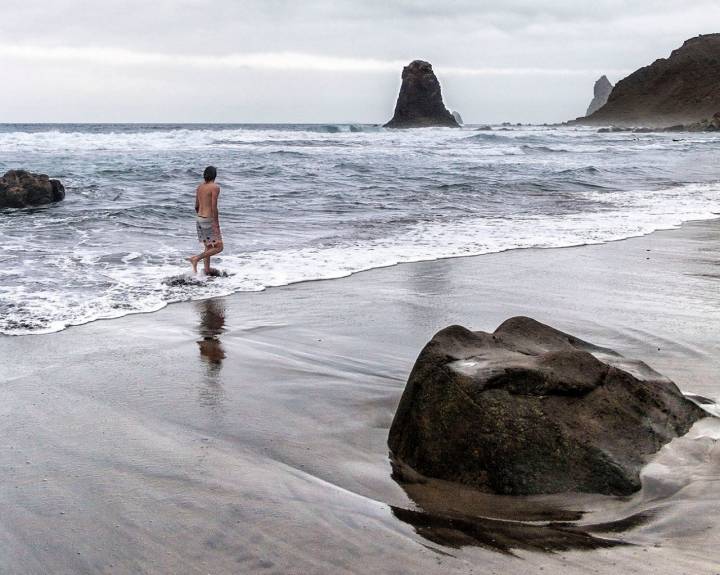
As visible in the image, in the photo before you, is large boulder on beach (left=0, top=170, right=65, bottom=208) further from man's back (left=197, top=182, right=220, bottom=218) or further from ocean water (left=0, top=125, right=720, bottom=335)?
man's back (left=197, top=182, right=220, bottom=218)

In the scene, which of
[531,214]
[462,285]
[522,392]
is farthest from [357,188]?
[522,392]

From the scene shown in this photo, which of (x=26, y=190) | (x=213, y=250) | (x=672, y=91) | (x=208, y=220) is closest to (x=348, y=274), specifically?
(x=213, y=250)

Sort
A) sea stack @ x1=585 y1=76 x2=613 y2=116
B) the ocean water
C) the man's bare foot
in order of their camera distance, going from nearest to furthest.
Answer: the ocean water
the man's bare foot
sea stack @ x1=585 y1=76 x2=613 y2=116

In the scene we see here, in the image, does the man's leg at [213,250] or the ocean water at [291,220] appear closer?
the ocean water at [291,220]

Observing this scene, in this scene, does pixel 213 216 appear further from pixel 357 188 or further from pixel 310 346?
pixel 357 188

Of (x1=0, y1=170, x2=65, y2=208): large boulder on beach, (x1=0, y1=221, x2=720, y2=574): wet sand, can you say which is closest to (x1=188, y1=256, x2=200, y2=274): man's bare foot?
(x1=0, y1=221, x2=720, y2=574): wet sand

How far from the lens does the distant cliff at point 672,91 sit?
87.1 m

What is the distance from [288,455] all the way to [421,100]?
93029mm

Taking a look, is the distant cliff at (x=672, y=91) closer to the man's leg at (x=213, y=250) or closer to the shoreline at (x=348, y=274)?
the shoreline at (x=348, y=274)

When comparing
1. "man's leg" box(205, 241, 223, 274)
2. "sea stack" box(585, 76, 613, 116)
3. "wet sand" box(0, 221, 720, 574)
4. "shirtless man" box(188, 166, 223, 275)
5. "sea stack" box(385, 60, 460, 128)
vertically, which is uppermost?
"sea stack" box(585, 76, 613, 116)

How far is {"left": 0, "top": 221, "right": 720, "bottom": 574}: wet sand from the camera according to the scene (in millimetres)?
2465

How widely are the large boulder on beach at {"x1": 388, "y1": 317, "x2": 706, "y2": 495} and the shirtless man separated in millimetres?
5143

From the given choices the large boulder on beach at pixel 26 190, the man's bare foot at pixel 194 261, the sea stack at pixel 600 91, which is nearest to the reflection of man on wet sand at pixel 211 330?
the man's bare foot at pixel 194 261

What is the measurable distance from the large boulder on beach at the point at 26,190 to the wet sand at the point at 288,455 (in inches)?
365
